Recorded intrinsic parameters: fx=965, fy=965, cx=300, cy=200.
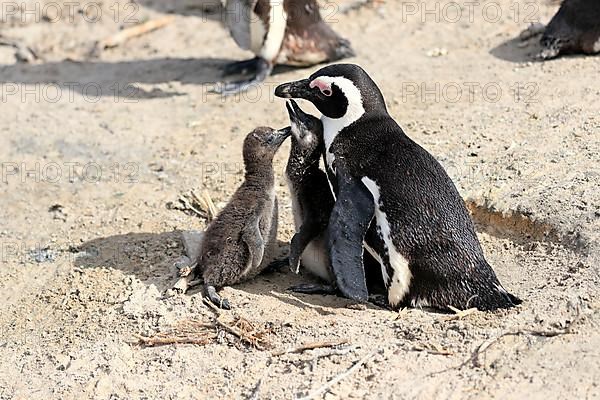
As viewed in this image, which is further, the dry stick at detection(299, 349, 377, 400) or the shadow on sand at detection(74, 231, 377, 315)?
the shadow on sand at detection(74, 231, 377, 315)

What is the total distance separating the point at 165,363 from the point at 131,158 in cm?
256

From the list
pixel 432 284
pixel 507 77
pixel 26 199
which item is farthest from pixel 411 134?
pixel 26 199

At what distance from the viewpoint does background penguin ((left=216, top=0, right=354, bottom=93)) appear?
730 centimetres

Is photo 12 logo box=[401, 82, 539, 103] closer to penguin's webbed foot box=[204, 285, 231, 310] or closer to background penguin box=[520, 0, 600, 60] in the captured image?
background penguin box=[520, 0, 600, 60]

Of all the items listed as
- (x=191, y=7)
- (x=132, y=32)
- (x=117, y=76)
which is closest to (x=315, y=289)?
(x=117, y=76)

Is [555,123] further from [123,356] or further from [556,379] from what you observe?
[123,356]

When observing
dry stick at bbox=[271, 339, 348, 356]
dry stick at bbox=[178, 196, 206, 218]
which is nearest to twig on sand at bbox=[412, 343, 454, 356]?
dry stick at bbox=[271, 339, 348, 356]

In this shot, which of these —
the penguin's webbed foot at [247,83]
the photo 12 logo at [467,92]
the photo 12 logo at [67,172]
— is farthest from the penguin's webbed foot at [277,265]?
the penguin's webbed foot at [247,83]

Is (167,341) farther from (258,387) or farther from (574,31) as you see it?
(574,31)

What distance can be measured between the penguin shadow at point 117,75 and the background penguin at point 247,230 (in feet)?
9.30

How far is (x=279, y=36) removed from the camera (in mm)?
7398

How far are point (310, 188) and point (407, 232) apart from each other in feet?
2.24

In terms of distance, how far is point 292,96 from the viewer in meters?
4.64

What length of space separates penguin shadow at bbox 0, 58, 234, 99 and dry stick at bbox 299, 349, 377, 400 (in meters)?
4.10
